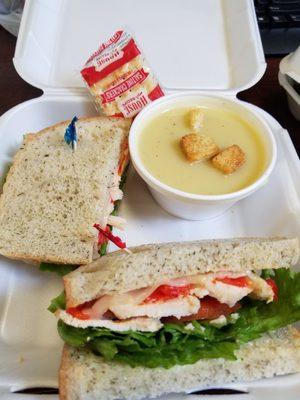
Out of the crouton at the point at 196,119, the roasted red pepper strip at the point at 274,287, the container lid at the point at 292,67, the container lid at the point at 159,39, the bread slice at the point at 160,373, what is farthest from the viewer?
the container lid at the point at 159,39

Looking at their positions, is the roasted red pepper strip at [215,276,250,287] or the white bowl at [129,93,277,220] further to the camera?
the white bowl at [129,93,277,220]

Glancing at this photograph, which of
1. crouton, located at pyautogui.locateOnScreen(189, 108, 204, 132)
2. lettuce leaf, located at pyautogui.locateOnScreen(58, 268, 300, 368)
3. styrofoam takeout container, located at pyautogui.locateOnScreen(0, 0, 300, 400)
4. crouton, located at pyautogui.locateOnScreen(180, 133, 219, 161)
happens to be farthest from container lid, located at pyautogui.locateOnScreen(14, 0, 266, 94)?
lettuce leaf, located at pyautogui.locateOnScreen(58, 268, 300, 368)

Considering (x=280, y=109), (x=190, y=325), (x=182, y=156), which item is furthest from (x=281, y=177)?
(x=190, y=325)

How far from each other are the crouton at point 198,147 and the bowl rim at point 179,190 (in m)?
0.15

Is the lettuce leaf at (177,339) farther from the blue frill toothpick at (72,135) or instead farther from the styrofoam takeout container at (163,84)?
the blue frill toothpick at (72,135)

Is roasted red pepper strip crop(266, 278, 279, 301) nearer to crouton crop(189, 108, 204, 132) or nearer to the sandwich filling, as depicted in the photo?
the sandwich filling

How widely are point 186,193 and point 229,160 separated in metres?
0.21

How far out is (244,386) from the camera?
1201 mm

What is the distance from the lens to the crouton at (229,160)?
1.52 m

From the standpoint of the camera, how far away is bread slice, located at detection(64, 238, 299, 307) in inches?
45.7

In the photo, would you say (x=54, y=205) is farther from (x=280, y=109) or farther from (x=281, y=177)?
(x=280, y=109)

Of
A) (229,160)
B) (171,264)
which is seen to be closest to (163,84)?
(229,160)

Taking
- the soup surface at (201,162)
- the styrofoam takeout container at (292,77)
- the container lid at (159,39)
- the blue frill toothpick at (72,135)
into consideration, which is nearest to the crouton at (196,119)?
the soup surface at (201,162)

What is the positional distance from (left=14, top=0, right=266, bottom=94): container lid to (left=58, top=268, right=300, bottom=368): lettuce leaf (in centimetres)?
108
